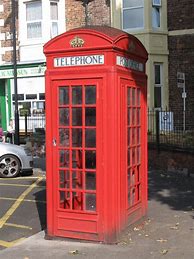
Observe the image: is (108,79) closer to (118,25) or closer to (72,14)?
(118,25)

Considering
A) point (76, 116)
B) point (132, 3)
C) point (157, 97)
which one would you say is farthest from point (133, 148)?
point (132, 3)

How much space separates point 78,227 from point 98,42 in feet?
7.65

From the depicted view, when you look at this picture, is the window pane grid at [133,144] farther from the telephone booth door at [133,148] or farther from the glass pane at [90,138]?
the glass pane at [90,138]

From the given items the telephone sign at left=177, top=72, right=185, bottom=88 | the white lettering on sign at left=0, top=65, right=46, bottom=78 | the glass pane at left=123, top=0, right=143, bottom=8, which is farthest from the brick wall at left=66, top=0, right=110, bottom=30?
the telephone sign at left=177, top=72, right=185, bottom=88

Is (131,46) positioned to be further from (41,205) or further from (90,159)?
(41,205)

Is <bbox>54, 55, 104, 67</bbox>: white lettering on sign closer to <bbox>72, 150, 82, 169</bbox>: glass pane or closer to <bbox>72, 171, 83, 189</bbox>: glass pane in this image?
<bbox>72, 150, 82, 169</bbox>: glass pane

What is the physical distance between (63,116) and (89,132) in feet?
1.37

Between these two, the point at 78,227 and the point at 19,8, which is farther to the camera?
the point at 19,8

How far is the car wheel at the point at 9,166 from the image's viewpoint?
12516 mm

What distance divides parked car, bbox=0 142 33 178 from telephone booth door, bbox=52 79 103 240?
20.6ft

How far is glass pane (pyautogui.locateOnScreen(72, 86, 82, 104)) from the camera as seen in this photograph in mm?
6199

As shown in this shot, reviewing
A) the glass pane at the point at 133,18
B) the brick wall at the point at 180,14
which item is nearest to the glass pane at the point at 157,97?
the brick wall at the point at 180,14

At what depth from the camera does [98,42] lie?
607 centimetres

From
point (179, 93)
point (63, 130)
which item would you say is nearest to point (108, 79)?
point (63, 130)
